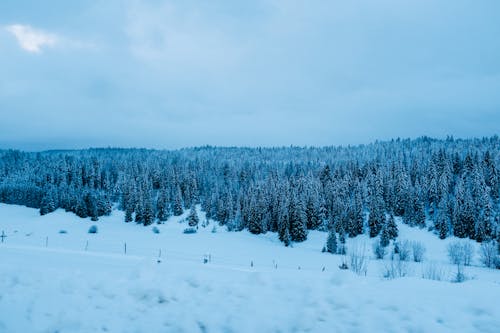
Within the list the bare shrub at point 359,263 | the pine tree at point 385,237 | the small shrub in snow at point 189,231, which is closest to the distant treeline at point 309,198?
the pine tree at point 385,237

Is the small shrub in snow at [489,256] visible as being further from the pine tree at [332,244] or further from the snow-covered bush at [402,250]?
the pine tree at [332,244]

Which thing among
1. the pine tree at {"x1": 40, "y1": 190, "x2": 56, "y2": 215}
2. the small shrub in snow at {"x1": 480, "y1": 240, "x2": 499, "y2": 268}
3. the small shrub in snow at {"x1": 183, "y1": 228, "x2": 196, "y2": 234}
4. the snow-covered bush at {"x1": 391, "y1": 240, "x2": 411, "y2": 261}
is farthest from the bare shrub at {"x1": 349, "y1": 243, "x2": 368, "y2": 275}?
the pine tree at {"x1": 40, "y1": 190, "x2": 56, "y2": 215}

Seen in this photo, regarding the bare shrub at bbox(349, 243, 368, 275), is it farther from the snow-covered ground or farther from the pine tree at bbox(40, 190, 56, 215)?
the pine tree at bbox(40, 190, 56, 215)

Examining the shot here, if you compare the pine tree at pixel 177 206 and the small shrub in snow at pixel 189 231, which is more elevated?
the pine tree at pixel 177 206

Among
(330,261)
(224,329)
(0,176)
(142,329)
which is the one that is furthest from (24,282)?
(0,176)

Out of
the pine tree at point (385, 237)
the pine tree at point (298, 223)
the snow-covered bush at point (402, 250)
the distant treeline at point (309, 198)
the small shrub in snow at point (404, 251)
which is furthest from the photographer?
the distant treeline at point (309, 198)

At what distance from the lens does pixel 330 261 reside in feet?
161

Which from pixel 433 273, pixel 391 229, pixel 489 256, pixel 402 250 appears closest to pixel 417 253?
pixel 402 250

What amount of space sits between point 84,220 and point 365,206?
2558 inches

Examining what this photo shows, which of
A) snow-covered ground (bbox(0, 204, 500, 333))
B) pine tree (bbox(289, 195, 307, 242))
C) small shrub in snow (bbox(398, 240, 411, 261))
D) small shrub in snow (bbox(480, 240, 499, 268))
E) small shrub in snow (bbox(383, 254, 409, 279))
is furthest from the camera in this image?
A: pine tree (bbox(289, 195, 307, 242))

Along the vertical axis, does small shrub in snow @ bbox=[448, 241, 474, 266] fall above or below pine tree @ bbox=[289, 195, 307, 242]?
below

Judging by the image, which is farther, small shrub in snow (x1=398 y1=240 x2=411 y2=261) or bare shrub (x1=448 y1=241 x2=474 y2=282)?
small shrub in snow (x1=398 y1=240 x2=411 y2=261)

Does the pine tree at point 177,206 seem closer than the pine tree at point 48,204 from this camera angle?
Yes

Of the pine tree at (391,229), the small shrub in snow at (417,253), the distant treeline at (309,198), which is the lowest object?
the small shrub in snow at (417,253)
